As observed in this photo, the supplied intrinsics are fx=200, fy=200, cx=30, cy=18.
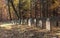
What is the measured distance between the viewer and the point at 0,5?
4266 cm

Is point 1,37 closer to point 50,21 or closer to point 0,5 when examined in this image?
point 50,21

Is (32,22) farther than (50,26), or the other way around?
(32,22)

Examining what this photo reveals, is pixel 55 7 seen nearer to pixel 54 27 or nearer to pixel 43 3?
pixel 43 3

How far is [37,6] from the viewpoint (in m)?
24.8

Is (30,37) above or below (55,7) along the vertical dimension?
below

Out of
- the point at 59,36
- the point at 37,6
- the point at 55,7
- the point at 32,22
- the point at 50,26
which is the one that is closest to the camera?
the point at 59,36

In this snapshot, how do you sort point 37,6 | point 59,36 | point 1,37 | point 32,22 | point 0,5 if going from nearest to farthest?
point 59,36, point 1,37, point 32,22, point 37,6, point 0,5

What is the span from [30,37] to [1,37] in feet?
6.00

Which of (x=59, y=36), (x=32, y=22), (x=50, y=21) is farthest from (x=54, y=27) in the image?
(x=32, y=22)

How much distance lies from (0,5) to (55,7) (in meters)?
24.3

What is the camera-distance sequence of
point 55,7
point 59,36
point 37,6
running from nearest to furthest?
point 59,36, point 55,7, point 37,6

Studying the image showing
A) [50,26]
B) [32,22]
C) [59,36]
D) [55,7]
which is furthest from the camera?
[55,7]

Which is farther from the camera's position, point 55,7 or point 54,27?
point 55,7

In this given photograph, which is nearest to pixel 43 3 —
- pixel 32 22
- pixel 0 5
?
pixel 32 22
